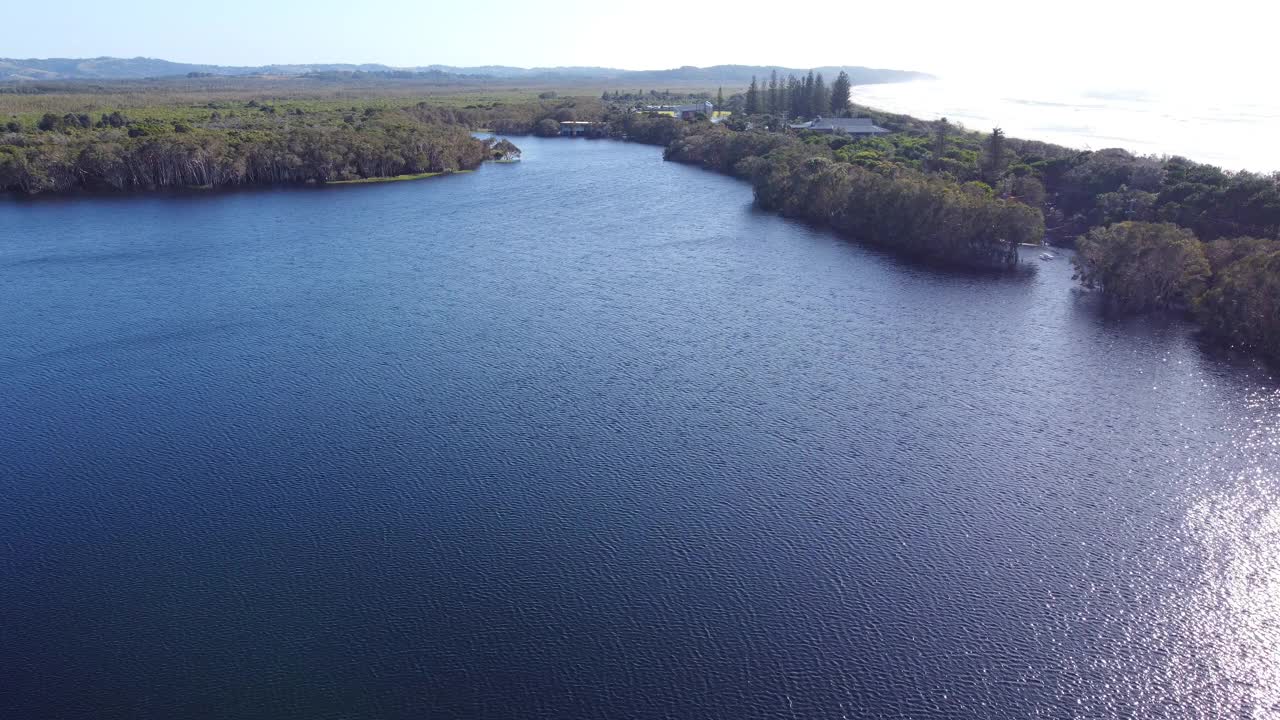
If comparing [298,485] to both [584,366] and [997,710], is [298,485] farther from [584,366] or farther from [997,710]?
[997,710]

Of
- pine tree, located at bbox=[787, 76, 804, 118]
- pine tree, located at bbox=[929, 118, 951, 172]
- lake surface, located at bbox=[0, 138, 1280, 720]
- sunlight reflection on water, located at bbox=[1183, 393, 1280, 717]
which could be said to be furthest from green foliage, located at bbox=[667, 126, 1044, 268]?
pine tree, located at bbox=[787, 76, 804, 118]

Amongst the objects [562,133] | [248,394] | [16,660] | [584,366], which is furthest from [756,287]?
[562,133]

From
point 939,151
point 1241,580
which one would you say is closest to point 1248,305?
point 1241,580

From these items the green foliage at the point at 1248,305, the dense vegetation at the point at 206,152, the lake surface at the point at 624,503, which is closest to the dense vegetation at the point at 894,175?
the green foliage at the point at 1248,305

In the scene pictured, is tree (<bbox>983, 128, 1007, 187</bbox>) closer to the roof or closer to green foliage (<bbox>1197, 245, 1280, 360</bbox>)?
green foliage (<bbox>1197, 245, 1280, 360</bbox>)

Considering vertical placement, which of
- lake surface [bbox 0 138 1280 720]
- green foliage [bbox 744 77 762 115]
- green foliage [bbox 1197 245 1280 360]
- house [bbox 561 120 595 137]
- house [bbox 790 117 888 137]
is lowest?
lake surface [bbox 0 138 1280 720]
